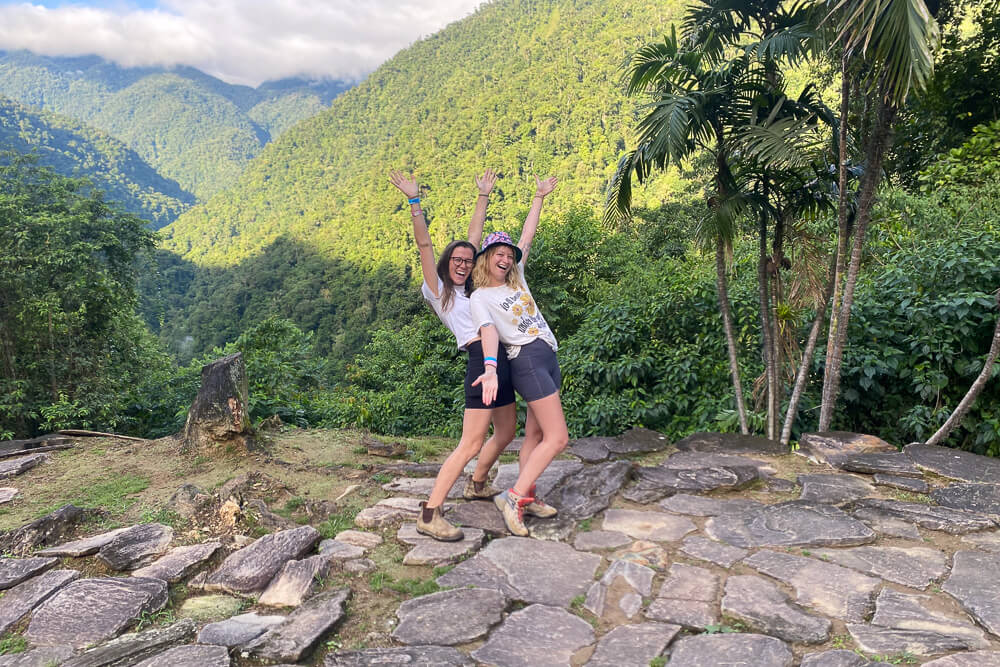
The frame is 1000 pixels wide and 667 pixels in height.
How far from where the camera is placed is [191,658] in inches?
82.1

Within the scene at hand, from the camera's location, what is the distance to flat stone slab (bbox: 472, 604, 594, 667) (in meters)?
2.12

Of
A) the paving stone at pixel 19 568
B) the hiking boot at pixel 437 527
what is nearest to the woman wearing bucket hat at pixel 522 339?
the hiking boot at pixel 437 527

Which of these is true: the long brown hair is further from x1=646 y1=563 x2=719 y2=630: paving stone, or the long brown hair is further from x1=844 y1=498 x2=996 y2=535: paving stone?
x1=844 y1=498 x2=996 y2=535: paving stone

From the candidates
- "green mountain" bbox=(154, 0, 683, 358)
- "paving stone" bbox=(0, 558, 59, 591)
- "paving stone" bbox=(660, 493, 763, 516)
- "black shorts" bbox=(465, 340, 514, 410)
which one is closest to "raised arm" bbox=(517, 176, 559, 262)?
"black shorts" bbox=(465, 340, 514, 410)

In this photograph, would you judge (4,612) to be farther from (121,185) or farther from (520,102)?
(121,185)

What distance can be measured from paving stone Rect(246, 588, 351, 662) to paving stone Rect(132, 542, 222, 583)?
70 cm

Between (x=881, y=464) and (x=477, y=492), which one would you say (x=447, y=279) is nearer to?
(x=477, y=492)

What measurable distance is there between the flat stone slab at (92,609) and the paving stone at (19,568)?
321 mm

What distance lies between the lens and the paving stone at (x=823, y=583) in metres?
2.34

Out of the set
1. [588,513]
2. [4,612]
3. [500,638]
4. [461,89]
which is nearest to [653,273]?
[588,513]

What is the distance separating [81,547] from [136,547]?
29 centimetres

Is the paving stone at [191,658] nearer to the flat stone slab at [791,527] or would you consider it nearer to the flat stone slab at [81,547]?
the flat stone slab at [81,547]

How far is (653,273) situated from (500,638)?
21.4 feet

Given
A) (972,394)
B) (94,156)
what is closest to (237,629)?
(972,394)
